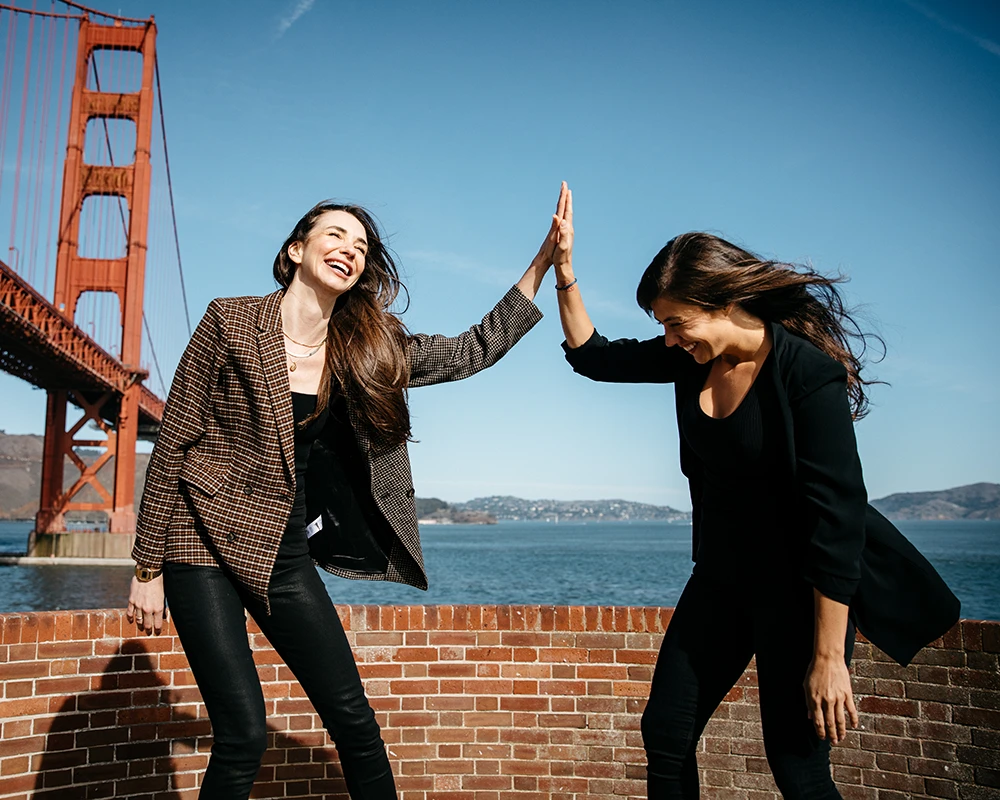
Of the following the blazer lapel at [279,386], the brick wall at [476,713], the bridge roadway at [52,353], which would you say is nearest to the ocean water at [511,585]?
the bridge roadway at [52,353]

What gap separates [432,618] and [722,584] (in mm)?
1469

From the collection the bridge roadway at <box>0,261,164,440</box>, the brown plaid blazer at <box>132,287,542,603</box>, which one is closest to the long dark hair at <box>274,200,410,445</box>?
the brown plaid blazer at <box>132,287,542,603</box>

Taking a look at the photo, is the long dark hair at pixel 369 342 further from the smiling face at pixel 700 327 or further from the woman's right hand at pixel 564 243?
the smiling face at pixel 700 327

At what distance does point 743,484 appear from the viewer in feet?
6.32

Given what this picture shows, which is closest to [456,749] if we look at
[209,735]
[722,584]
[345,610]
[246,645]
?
[345,610]

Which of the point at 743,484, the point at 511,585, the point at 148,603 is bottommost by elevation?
the point at 511,585

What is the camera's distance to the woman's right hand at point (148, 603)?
6.72ft

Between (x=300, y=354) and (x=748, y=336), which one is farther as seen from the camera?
(x=300, y=354)

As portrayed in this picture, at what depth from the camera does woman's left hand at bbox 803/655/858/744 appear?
5.64 feet

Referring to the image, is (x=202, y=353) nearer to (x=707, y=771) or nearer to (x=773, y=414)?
(x=773, y=414)

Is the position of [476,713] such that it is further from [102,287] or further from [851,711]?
[102,287]

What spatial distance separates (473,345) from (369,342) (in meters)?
0.31

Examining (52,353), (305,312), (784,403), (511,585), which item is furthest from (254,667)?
(511,585)

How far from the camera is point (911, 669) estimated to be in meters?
2.90
